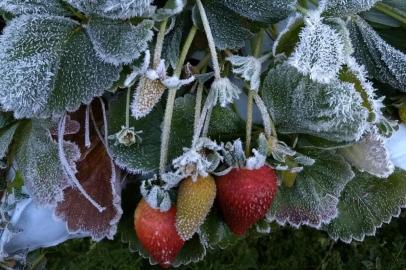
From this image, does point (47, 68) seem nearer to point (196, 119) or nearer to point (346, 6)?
point (196, 119)

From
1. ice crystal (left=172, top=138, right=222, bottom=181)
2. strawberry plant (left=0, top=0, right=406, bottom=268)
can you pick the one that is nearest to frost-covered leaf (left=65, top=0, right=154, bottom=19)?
strawberry plant (left=0, top=0, right=406, bottom=268)

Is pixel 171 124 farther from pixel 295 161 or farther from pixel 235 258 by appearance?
pixel 235 258

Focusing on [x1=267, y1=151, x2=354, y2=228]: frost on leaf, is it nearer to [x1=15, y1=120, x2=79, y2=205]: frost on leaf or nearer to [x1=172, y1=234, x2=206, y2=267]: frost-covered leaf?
[x1=172, y1=234, x2=206, y2=267]: frost-covered leaf

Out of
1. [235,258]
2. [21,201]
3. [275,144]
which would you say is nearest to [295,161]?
[275,144]

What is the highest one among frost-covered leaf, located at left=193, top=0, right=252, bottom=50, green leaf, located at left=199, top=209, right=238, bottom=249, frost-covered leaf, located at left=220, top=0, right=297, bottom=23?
frost-covered leaf, located at left=220, top=0, right=297, bottom=23

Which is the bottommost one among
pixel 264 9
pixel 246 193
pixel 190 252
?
pixel 190 252

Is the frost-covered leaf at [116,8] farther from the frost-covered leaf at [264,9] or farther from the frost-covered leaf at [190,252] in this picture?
the frost-covered leaf at [190,252]

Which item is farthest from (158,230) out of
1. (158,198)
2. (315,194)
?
(315,194)
